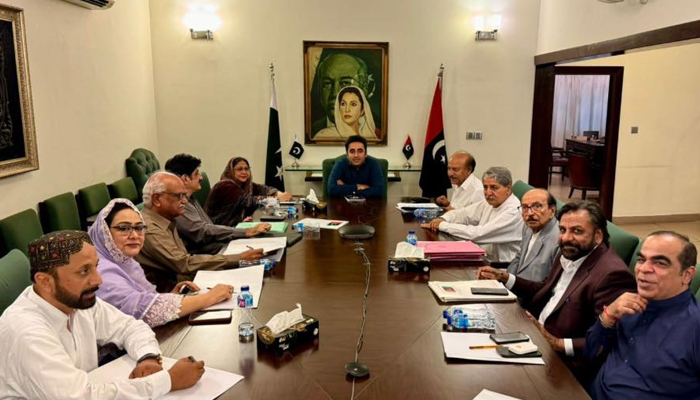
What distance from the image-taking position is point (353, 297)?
2330 millimetres

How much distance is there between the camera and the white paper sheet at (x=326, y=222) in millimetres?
3648

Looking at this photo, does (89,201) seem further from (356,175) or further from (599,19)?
(599,19)

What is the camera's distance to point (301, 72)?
625cm

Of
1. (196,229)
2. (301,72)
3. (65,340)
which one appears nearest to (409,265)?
(196,229)

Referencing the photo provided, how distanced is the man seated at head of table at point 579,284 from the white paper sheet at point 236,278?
1184 millimetres

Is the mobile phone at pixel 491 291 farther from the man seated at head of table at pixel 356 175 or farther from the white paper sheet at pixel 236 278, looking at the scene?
the man seated at head of table at pixel 356 175

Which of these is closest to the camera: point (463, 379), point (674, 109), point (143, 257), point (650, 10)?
point (463, 379)

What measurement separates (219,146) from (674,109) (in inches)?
223

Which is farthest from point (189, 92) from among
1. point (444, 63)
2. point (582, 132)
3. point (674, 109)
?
point (582, 132)

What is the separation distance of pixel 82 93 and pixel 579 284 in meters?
4.17

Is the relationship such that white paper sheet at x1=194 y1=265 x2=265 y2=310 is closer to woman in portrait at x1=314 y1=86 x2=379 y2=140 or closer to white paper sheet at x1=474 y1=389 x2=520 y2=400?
white paper sheet at x1=474 y1=389 x2=520 y2=400

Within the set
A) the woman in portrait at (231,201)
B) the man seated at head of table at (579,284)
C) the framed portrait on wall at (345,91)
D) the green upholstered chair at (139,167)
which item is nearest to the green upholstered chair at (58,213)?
the woman in portrait at (231,201)

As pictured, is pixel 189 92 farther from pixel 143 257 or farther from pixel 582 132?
pixel 582 132

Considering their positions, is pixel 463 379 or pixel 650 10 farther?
pixel 650 10
